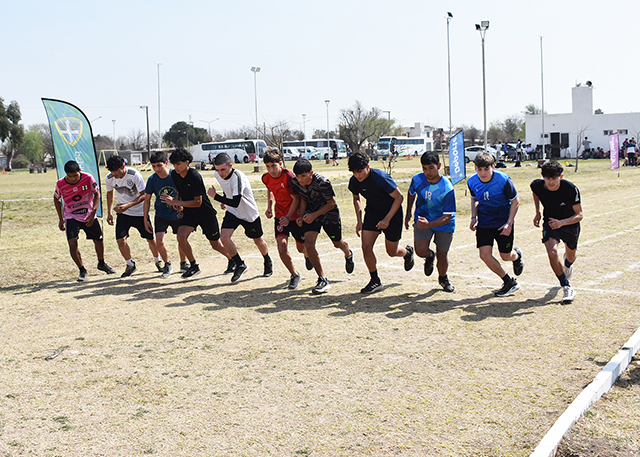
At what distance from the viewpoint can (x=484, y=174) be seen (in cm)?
689

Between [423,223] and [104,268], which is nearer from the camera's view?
[423,223]

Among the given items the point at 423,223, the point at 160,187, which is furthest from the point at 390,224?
the point at 160,187

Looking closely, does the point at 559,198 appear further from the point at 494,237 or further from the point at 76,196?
the point at 76,196

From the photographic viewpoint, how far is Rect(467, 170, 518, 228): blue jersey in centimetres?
683

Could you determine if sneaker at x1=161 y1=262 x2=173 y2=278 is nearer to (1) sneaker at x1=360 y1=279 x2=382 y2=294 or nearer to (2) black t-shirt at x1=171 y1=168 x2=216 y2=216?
(2) black t-shirt at x1=171 y1=168 x2=216 y2=216

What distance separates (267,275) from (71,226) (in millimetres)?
2802

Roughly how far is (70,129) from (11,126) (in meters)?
81.9

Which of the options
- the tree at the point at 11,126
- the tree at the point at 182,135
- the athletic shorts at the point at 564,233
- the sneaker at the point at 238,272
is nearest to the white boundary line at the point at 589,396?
the athletic shorts at the point at 564,233

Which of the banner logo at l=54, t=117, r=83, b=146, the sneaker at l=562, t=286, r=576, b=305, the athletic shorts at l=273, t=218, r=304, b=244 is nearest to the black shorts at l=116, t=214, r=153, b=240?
the banner logo at l=54, t=117, r=83, b=146

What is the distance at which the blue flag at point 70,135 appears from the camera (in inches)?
403

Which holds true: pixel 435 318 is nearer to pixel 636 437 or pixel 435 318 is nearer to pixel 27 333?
pixel 636 437

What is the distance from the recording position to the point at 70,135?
10.4 meters

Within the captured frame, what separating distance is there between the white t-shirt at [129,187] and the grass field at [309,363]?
1.00 metres

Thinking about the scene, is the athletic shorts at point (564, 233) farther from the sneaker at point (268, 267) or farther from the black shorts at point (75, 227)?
the black shorts at point (75, 227)
